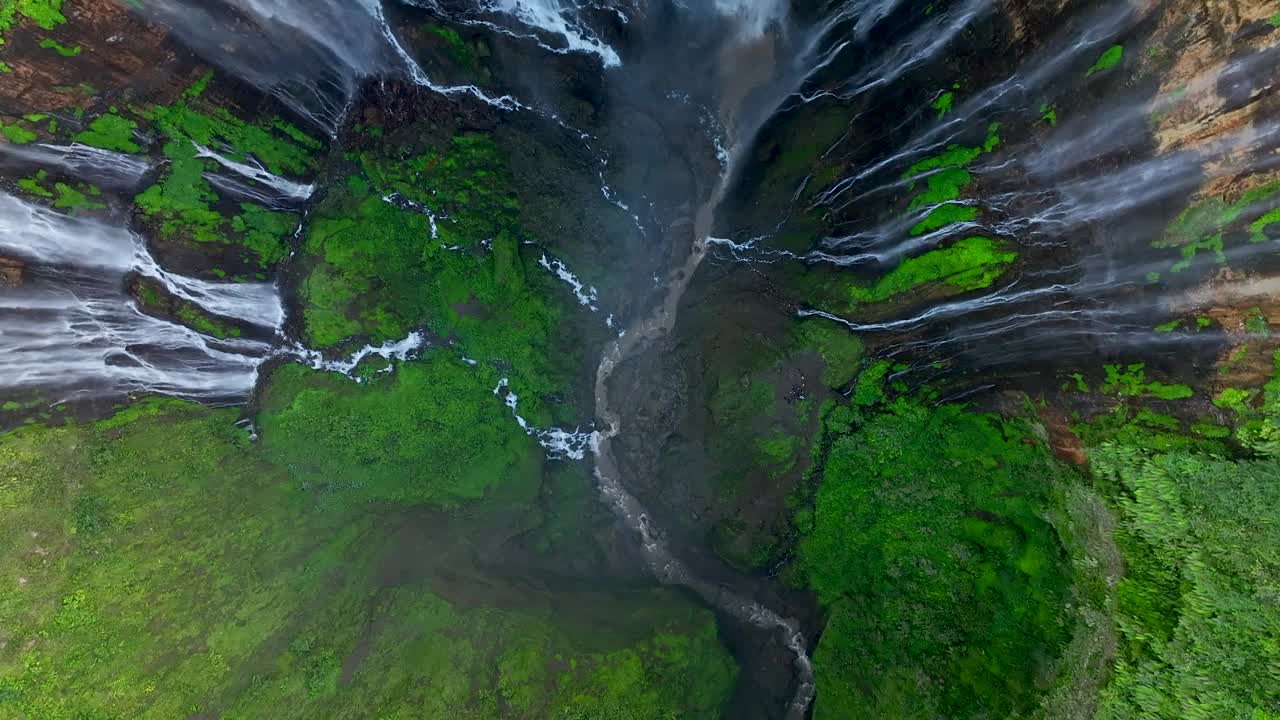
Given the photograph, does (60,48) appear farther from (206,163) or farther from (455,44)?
(455,44)

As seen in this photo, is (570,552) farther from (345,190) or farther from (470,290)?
(345,190)

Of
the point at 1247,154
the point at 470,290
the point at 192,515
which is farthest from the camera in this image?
the point at 470,290

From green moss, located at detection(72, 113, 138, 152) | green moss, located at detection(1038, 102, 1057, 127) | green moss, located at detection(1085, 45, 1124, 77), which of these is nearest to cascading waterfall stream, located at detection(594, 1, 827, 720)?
green moss, located at detection(1038, 102, 1057, 127)

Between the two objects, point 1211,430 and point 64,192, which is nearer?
point 1211,430

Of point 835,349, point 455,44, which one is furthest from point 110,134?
point 835,349

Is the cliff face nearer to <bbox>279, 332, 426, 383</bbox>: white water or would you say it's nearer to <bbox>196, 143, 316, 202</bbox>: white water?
<bbox>196, 143, 316, 202</bbox>: white water

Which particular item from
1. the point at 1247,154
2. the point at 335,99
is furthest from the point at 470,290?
the point at 1247,154
